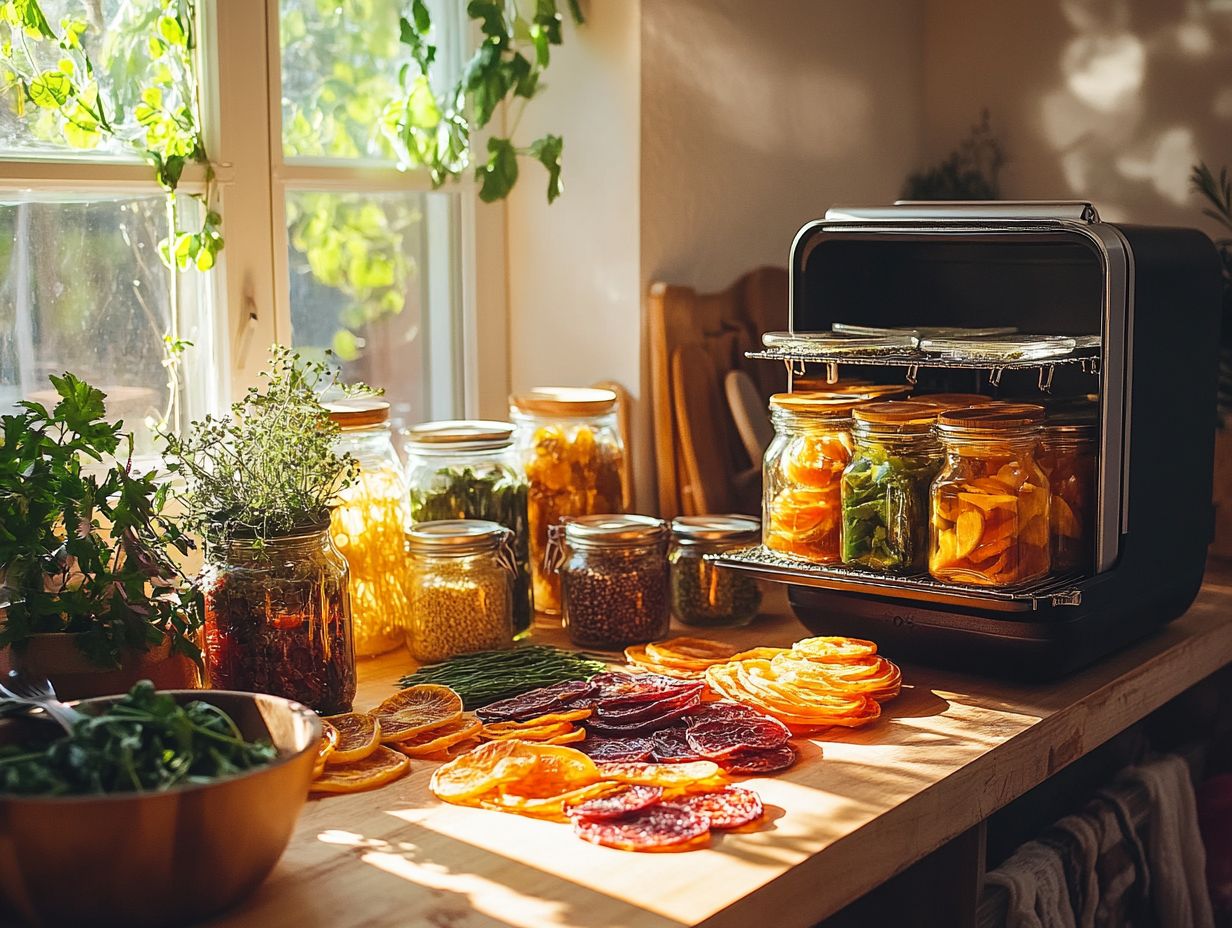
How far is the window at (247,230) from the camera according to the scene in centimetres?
155

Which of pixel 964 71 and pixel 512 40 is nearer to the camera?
pixel 512 40

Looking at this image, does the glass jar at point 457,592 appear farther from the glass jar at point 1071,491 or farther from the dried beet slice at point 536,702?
the glass jar at point 1071,491

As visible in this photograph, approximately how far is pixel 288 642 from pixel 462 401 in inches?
31.2

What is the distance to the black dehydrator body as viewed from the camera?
56.2 inches

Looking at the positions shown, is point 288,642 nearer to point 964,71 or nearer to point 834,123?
point 834,123

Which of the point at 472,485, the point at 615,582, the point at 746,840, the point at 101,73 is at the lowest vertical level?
the point at 746,840

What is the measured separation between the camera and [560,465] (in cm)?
181

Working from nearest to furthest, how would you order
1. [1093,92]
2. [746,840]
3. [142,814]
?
[142,814]
[746,840]
[1093,92]

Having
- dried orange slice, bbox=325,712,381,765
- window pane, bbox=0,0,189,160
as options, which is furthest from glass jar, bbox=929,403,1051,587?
window pane, bbox=0,0,189,160

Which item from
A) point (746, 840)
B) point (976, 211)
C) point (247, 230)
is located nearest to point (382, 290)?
point (247, 230)

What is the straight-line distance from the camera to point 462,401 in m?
2.08

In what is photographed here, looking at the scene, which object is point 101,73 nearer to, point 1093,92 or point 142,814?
point 142,814

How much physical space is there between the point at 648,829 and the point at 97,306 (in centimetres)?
92

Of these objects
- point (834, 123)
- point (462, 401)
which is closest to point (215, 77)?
point (462, 401)
